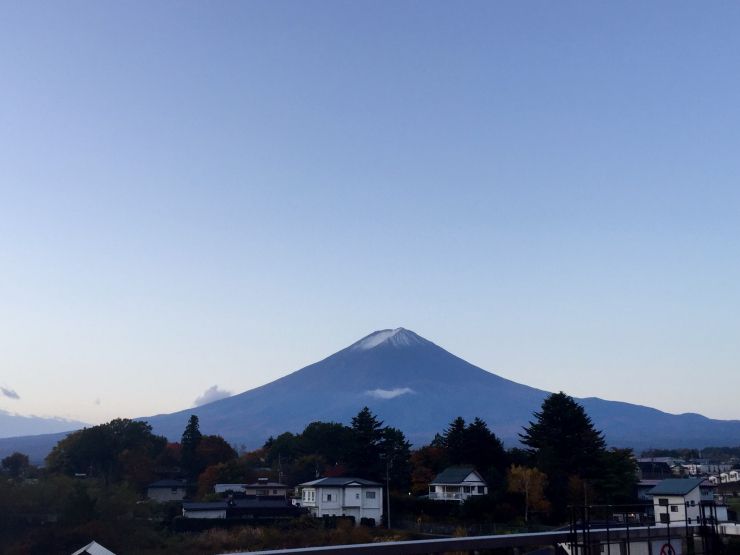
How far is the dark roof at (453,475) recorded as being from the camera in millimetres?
36781

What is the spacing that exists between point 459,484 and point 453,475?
3.21 feet

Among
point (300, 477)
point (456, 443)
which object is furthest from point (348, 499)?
point (300, 477)

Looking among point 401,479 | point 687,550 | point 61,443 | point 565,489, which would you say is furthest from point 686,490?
point 61,443

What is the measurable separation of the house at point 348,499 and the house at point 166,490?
12475mm

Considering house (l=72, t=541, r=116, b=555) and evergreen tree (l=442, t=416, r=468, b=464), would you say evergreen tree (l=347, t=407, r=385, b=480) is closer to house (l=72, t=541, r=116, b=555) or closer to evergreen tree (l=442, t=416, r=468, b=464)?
evergreen tree (l=442, t=416, r=468, b=464)

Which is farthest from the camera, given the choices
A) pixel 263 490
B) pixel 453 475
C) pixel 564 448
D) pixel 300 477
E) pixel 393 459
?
pixel 300 477

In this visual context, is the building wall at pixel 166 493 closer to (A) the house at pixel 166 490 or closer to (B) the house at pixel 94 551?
(A) the house at pixel 166 490

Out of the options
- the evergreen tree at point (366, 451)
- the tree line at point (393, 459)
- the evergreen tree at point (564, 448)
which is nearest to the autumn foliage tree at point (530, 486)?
the tree line at point (393, 459)

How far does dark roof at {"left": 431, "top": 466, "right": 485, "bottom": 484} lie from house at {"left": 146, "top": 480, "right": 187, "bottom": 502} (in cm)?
1641

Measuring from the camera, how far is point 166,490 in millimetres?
44125

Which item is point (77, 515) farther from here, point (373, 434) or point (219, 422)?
point (219, 422)

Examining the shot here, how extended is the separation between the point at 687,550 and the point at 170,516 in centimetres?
2677

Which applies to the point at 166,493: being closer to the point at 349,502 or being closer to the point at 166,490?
the point at 166,490

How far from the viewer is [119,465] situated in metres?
48.5
